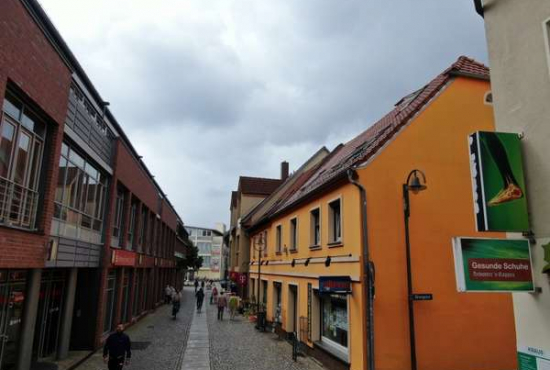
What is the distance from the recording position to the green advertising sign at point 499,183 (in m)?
5.25

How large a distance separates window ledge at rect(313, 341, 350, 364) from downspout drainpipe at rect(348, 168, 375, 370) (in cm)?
113

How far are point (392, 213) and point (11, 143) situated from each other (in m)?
8.91

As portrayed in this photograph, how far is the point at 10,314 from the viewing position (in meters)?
8.80

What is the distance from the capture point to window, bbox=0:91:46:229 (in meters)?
7.73

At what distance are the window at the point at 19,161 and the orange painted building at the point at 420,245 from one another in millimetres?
7495

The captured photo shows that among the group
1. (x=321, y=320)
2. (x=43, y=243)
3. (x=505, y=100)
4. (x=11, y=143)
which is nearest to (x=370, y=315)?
(x=321, y=320)

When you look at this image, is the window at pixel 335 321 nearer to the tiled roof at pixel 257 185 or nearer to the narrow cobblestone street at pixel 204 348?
the narrow cobblestone street at pixel 204 348

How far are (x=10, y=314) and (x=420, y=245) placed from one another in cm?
987

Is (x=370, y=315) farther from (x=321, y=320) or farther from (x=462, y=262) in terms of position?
(x=462, y=262)

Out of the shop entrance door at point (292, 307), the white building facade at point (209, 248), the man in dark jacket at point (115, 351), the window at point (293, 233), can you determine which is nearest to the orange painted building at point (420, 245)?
the shop entrance door at point (292, 307)

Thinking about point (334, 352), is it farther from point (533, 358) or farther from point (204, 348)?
point (533, 358)

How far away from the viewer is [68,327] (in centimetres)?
1230

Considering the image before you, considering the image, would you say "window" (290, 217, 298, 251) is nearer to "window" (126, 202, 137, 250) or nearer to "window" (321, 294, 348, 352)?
"window" (321, 294, 348, 352)

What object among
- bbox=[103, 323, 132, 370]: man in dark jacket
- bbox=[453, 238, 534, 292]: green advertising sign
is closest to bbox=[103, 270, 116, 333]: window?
bbox=[103, 323, 132, 370]: man in dark jacket
